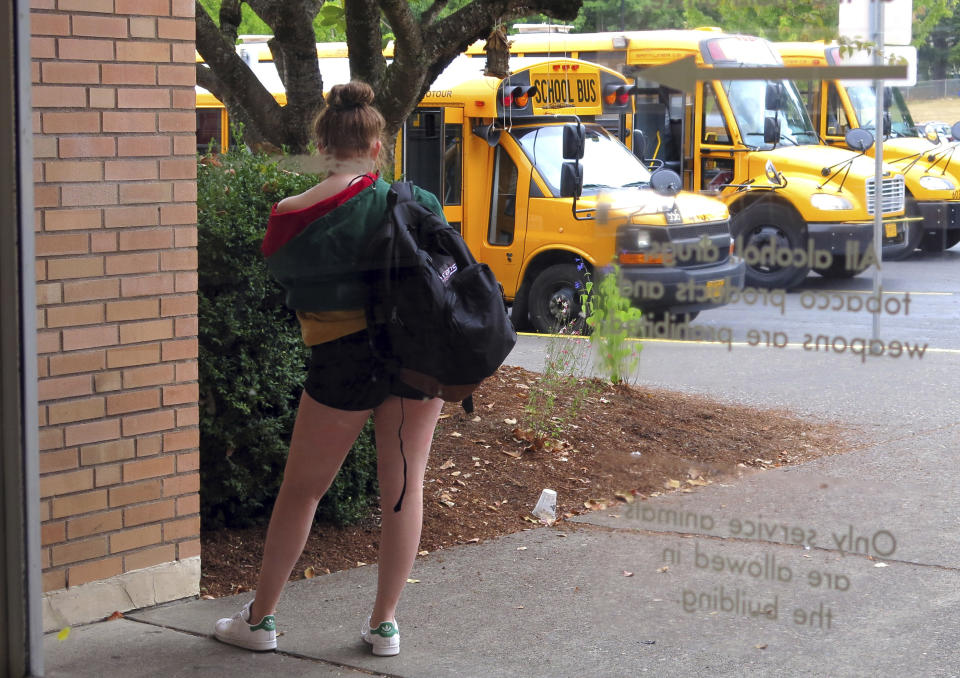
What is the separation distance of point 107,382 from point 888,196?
260 centimetres

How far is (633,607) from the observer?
4457 mm

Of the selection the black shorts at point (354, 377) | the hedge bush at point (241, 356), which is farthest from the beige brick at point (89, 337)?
the black shorts at point (354, 377)

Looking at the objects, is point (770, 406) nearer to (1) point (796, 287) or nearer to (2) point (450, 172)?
(1) point (796, 287)

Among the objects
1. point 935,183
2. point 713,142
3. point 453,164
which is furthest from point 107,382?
point 453,164

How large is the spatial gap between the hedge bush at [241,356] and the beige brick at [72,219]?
66 centimetres

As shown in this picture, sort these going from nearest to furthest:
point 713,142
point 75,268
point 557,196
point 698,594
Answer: point 713,142 < point 698,594 < point 75,268 < point 557,196

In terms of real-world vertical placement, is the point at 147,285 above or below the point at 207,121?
below

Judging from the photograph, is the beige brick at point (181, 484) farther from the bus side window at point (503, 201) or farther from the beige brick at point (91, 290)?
the bus side window at point (503, 201)

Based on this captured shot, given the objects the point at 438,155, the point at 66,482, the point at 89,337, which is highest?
the point at 438,155

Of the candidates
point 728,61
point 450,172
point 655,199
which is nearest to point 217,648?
point 655,199

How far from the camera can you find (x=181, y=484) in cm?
449

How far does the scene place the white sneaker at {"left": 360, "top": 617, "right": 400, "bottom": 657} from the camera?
13.2ft

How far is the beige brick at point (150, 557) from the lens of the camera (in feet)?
14.4

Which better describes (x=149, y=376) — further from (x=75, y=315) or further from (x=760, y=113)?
(x=760, y=113)
